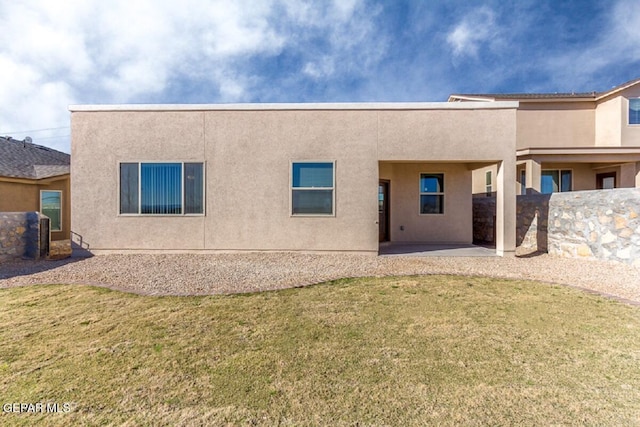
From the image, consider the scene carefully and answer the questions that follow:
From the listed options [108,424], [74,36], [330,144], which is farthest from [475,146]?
[74,36]

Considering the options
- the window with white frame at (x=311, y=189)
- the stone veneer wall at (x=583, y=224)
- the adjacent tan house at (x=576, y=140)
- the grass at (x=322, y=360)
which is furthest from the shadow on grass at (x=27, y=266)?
the adjacent tan house at (x=576, y=140)

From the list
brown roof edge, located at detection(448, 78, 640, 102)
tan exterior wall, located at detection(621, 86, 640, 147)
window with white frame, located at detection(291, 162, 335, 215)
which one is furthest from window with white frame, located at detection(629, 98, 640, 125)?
window with white frame, located at detection(291, 162, 335, 215)

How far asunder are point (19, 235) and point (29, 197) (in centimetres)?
572

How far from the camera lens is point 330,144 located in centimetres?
889

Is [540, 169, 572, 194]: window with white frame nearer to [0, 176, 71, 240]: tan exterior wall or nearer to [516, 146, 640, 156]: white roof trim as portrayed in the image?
[516, 146, 640, 156]: white roof trim

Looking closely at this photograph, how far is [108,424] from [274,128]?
802cm

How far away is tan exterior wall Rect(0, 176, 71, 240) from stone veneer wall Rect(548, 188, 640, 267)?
63.5 feet

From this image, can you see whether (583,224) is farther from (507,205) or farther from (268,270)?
(268,270)

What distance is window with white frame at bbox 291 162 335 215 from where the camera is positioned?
895cm

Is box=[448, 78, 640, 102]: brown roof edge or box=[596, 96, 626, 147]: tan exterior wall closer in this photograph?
box=[448, 78, 640, 102]: brown roof edge

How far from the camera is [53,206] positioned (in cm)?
1305

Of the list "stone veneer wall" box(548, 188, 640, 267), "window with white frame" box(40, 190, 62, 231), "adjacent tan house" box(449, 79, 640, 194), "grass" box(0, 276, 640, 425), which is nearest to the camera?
"grass" box(0, 276, 640, 425)

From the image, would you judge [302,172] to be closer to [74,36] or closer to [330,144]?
[330,144]

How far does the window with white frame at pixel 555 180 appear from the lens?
49.6 ft
